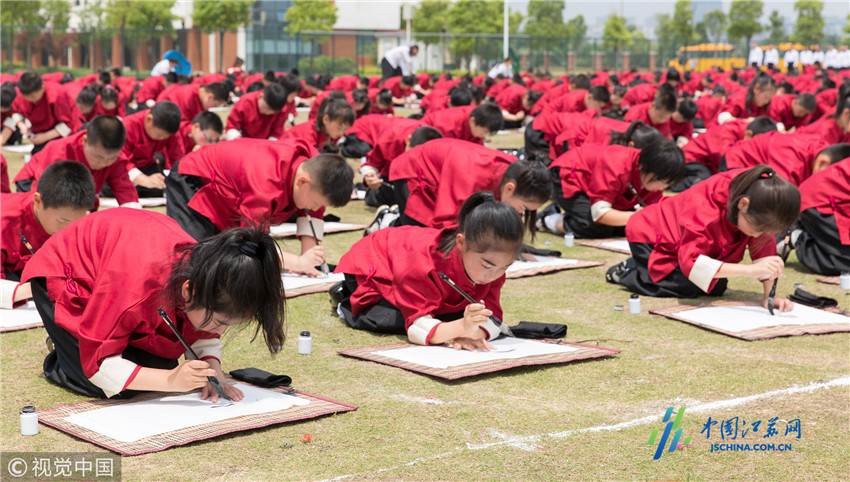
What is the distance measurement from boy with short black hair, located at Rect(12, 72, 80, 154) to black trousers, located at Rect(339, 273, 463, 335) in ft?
27.0

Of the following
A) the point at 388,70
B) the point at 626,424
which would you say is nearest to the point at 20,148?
the point at 388,70

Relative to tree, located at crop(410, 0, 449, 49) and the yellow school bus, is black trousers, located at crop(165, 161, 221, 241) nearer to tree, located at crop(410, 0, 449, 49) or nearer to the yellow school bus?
the yellow school bus

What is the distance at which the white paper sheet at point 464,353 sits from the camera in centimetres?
436

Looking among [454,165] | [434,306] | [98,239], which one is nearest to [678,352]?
[434,306]

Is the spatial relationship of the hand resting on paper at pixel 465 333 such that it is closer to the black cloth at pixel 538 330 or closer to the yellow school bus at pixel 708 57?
the black cloth at pixel 538 330

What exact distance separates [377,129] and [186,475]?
894cm

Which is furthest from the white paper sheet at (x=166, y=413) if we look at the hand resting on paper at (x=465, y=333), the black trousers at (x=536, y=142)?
the black trousers at (x=536, y=142)

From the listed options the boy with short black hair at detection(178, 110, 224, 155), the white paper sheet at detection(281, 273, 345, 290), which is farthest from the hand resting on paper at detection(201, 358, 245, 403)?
the boy with short black hair at detection(178, 110, 224, 155)

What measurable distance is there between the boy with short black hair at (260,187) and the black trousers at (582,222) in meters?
2.84

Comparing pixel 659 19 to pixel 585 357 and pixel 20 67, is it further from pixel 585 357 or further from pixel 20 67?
pixel 585 357

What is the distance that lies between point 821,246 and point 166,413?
16.6 ft

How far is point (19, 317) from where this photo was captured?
5.07m

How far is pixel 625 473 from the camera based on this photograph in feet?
10.3

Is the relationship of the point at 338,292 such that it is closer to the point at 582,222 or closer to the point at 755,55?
the point at 582,222
